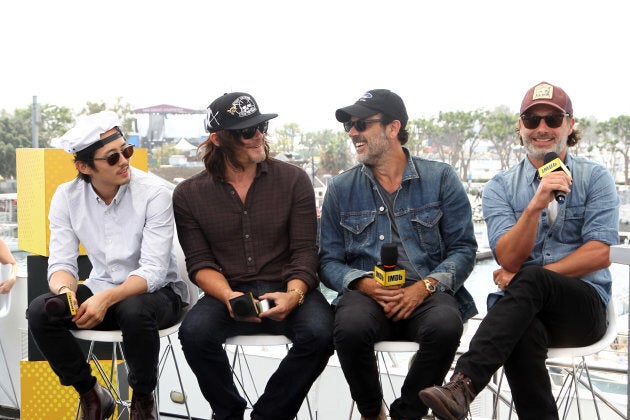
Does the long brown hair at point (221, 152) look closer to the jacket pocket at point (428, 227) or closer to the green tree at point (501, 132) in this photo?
the jacket pocket at point (428, 227)

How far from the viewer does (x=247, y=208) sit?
8.69 feet

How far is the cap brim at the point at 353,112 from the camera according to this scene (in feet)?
8.39

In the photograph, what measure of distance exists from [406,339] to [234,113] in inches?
38.6

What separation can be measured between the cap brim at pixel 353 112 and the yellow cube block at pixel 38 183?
42.4 inches

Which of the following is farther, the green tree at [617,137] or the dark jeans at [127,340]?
the green tree at [617,137]

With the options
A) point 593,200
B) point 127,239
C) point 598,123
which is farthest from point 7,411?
point 598,123

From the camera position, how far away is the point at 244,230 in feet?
8.65

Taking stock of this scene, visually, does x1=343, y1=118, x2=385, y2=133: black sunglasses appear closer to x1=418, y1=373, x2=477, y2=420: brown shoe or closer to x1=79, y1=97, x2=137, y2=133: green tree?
x1=418, y1=373, x2=477, y2=420: brown shoe

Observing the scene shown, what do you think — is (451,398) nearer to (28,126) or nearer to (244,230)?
(244,230)

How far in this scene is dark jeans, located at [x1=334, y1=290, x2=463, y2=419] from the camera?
2234 mm

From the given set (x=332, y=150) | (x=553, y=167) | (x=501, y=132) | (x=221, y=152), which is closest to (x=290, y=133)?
(x=332, y=150)

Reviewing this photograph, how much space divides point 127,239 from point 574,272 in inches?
Result: 59.9

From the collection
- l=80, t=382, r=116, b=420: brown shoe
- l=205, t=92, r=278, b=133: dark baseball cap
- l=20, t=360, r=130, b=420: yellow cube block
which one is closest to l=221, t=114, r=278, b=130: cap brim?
l=205, t=92, r=278, b=133: dark baseball cap

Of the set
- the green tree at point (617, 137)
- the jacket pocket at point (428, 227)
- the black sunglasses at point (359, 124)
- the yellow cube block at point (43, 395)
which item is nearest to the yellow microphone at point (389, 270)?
the jacket pocket at point (428, 227)
